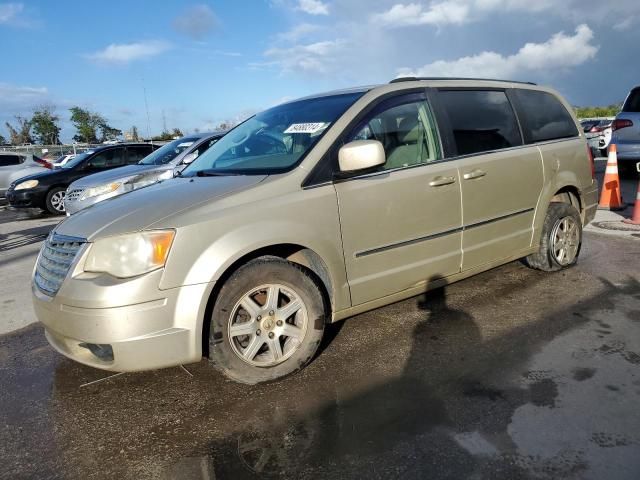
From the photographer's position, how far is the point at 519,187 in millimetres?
4367

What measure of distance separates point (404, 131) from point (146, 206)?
1.91 metres

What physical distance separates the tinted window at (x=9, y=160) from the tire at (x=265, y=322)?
1515 cm

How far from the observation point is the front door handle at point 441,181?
370 centimetres

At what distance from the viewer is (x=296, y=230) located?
3.05 metres

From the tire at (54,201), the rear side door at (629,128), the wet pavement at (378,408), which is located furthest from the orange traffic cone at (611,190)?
the tire at (54,201)

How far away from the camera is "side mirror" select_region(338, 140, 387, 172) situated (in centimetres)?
315

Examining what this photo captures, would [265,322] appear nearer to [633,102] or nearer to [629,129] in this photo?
[629,129]

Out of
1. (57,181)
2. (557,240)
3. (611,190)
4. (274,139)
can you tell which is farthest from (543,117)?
(57,181)

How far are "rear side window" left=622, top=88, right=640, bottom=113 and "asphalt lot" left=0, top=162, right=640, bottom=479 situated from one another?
24.5 feet

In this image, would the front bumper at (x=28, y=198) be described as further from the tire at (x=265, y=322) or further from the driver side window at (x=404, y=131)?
the tire at (x=265, y=322)

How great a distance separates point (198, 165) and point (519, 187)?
2698 mm

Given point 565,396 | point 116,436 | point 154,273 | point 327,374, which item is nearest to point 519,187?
point 565,396

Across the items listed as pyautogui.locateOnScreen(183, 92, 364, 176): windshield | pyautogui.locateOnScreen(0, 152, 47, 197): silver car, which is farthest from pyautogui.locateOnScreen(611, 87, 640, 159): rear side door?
pyautogui.locateOnScreen(0, 152, 47, 197): silver car

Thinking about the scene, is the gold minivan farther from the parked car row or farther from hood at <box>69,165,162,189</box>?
hood at <box>69,165,162,189</box>
